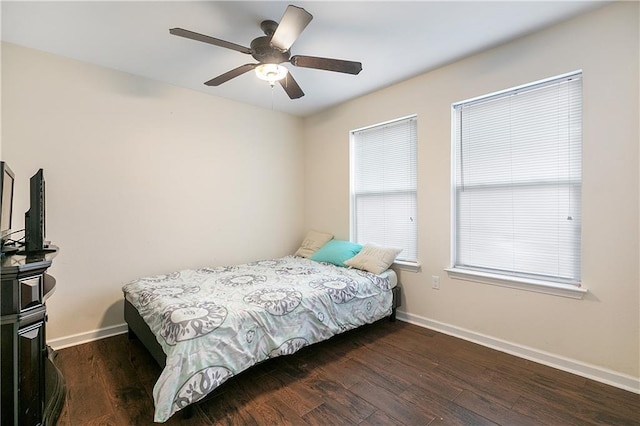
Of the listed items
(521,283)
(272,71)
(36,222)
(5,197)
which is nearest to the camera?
(5,197)

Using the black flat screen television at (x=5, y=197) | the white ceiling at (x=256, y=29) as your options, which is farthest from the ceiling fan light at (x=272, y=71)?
the black flat screen television at (x=5, y=197)

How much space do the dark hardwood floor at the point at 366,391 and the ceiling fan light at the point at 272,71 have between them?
2.23m

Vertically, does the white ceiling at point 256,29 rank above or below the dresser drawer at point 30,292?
above

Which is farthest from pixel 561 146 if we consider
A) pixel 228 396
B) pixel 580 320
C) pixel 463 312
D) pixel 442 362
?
pixel 228 396

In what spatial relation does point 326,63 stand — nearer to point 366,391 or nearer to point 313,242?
point 366,391

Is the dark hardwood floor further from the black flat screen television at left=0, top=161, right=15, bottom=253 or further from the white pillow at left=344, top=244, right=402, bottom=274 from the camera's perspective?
the black flat screen television at left=0, top=161, right=15, bottom=253

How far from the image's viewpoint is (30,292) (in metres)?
1.48

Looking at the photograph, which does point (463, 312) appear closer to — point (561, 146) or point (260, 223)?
point (561, 146)

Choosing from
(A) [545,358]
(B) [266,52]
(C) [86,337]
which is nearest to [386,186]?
(B) [266,52]

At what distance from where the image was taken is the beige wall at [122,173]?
2.54 m

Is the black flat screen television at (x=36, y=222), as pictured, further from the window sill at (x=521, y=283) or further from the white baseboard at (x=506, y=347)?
the window sill at (x=521, y=283)

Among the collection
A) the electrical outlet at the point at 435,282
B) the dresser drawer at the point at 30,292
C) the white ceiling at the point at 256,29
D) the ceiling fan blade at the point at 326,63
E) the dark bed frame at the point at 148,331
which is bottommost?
the dark bed frame at the point at 148,331

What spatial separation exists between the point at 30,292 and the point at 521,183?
3.37 meters

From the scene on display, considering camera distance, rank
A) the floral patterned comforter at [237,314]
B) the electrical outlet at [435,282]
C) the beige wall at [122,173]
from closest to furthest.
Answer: the floral patterned comforter at [237,314] → the beige wall at [122,173] → the electrical outlet at [435,282]
